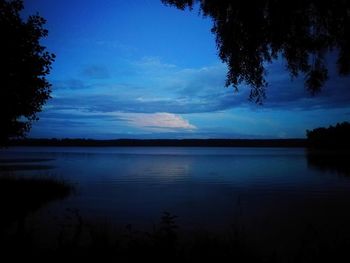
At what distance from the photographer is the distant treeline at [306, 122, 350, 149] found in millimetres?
145125

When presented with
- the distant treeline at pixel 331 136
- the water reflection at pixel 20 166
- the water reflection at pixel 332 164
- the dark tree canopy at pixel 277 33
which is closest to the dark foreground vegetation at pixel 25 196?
the dark tree canopy at pixel 277 33

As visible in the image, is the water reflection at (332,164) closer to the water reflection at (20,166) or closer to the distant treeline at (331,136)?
the water reflection at (20,166)

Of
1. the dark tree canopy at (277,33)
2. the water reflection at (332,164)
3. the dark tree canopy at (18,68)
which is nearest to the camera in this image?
the dark tree canopy at (277,33)

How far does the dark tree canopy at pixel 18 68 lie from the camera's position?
17141mm

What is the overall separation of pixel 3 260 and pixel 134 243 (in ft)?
10.8

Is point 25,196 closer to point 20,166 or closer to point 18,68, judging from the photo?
point 18,68

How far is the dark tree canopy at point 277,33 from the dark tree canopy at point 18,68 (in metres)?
10.2

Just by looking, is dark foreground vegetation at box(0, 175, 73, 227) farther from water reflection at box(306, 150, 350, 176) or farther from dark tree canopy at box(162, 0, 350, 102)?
water reflection at box(306, 150, 350, 176)

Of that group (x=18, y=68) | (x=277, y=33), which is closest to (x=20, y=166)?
(x=18, y=68)

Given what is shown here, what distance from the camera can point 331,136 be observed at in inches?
5979

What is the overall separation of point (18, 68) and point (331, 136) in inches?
5962

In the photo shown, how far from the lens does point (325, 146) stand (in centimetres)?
16250

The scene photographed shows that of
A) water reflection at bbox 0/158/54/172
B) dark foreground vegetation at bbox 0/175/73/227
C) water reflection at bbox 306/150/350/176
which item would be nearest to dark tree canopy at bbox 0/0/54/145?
dark foreground vegetation at bbox 0/175/73/227

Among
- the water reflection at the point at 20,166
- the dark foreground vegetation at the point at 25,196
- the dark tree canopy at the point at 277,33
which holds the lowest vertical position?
the water reflection at the point at 20,166
